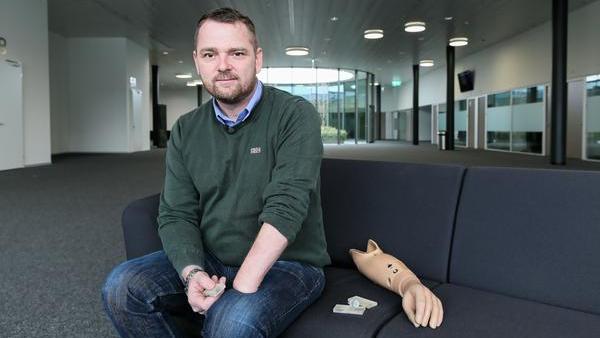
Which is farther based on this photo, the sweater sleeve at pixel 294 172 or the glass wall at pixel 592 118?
the glass wall at pixel 592 118

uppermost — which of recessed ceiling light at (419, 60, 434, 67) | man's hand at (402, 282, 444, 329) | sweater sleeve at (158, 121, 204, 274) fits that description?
recessed ceiling light at (419, 60, 434, 67)

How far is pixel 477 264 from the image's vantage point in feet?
5.74

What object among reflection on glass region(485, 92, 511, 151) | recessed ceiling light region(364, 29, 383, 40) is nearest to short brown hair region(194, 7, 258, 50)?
recessed ceiling light region(364, 29, 383, 40)

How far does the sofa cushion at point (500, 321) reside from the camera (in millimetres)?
1333

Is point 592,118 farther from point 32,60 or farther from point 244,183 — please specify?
point 32,60

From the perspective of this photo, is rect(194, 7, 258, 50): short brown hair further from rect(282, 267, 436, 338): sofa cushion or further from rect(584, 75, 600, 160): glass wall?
rect(584, 75, 600, 160): glass wall

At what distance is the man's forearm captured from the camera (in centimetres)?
137

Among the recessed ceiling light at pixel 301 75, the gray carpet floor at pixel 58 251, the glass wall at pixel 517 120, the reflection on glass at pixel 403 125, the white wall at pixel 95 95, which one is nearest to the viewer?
the gray carpet floor at pixel 58 251

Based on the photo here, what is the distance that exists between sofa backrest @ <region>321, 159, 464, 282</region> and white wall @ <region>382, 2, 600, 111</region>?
39.4ft

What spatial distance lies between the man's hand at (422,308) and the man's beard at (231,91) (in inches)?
31.1

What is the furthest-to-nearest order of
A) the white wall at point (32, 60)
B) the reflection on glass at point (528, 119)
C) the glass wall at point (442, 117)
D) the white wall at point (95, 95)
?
1. the glass wall at point (442, 117)
2. the white wall at point (95, 95)
3. the reflection on glass at point (528, 119)
4. the white wall at point (32, 60)

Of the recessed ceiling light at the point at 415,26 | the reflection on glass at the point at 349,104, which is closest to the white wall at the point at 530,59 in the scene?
the recessed ceiling light at the point at 415,26

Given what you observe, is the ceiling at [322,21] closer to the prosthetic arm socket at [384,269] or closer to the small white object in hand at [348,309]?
the prosthetic arm socket at [384,269]

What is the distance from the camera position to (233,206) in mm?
1595
